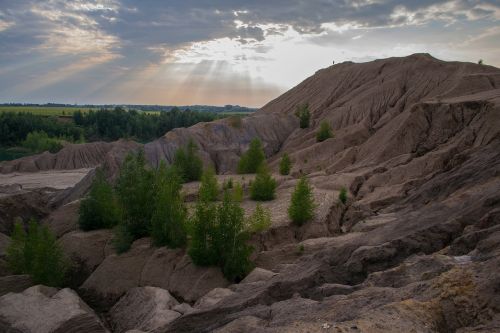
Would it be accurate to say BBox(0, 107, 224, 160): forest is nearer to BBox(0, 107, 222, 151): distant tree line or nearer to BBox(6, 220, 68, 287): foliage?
BBox(0, 107, 222, 151): distant tree line

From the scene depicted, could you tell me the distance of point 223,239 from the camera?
2256 cm

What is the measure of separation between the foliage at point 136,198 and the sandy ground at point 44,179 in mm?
35767

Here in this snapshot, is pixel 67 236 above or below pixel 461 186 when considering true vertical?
below

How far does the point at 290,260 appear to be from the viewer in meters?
22.3

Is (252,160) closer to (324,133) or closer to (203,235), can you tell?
(324,133)

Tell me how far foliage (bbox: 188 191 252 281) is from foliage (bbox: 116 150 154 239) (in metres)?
5.81

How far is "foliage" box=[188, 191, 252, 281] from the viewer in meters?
22.2

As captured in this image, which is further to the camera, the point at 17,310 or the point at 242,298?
the point at 17,310

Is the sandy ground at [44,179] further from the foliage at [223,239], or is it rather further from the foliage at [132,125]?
the foliage at [132,125]

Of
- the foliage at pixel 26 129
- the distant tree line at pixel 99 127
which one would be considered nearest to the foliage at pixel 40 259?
the distant tree line at pixel 99 127

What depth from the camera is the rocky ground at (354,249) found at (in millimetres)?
9992

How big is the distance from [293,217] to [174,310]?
33.6 ft

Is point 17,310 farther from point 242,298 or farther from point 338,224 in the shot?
point 338,224

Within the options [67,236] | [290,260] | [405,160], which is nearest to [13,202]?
[67,236]
